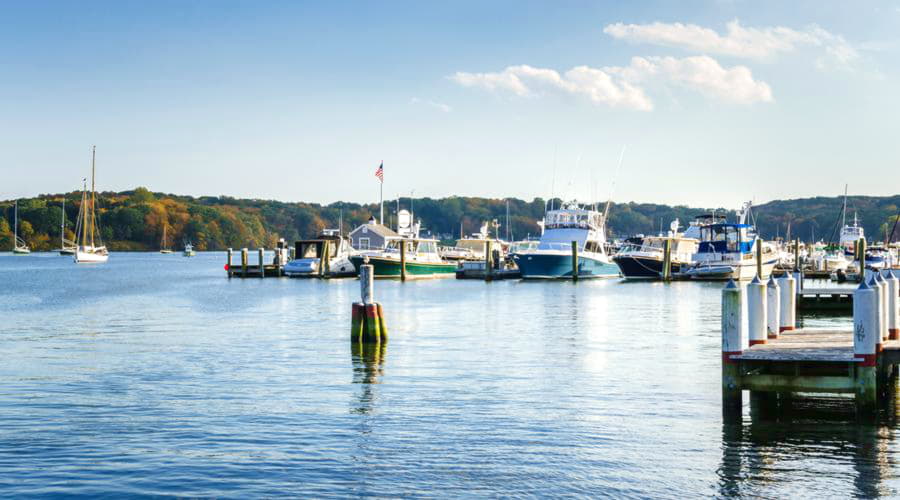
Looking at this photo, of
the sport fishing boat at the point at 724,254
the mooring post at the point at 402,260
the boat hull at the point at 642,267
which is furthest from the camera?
the mooring post at the point at 402,260

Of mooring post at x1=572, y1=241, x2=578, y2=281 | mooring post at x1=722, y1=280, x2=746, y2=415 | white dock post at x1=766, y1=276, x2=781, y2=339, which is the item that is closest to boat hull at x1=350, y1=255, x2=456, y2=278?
mooring post at x1=572, y1=241, x2=578, y2=281

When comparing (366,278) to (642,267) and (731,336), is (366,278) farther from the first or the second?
(642,267)

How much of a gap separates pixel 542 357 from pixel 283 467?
1525cm

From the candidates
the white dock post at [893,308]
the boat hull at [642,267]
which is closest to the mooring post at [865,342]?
the white dock post at [893,308]

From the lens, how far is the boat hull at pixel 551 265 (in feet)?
278

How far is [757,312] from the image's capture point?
58.5 ft

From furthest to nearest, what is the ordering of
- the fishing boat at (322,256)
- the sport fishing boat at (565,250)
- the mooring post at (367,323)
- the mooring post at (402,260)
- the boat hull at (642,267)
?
the fishing boat at (322,256)
the sport fishing boat at (565,250)
the mooring post at (402,260)
the boat hull at (642,267)
the mooring post at (367,323)

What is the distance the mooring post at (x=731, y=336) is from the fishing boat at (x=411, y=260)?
67.4 m

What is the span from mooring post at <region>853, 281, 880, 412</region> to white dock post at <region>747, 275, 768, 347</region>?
76.6 inches

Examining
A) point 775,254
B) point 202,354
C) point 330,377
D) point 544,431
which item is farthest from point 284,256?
point 544,431

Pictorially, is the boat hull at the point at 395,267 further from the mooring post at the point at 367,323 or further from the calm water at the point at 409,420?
the mooring post at the point at 367,323

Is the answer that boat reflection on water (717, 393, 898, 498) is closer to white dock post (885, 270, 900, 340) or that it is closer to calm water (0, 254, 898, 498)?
calm water (0, 254, 898, 498)

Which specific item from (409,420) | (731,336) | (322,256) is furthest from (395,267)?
(731,336)

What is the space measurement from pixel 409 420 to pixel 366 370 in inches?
290
